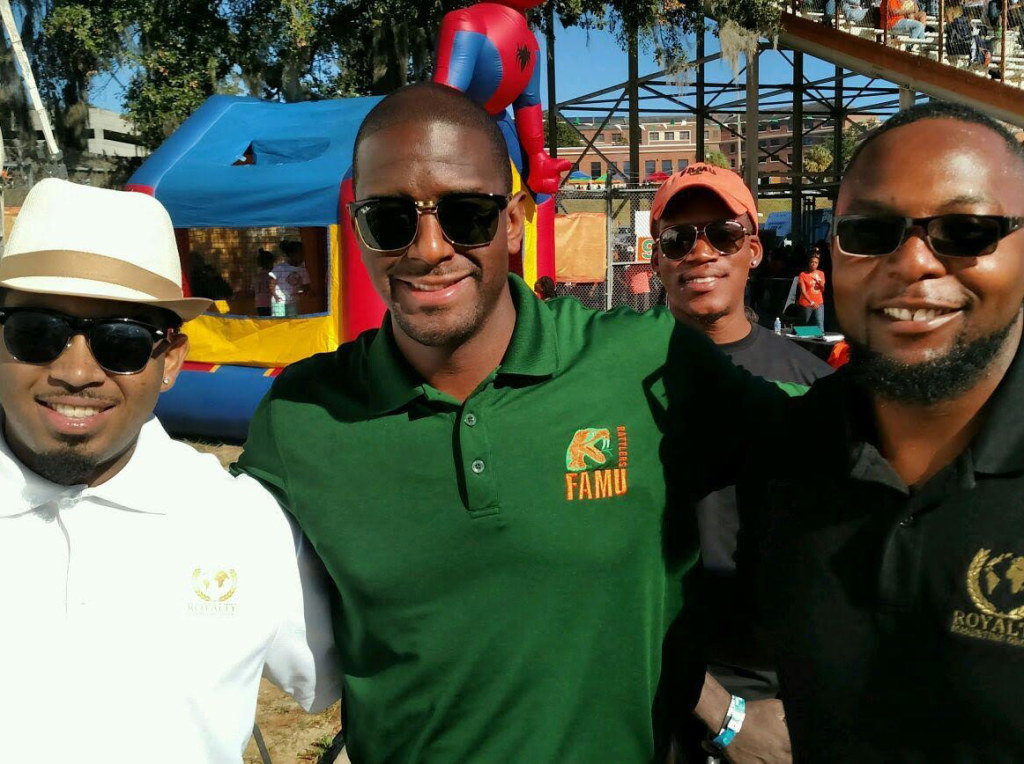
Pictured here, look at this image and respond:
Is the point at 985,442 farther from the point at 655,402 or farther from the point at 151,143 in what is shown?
the point at 151,143

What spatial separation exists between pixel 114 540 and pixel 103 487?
0.11 meters

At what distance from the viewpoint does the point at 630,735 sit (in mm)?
1831

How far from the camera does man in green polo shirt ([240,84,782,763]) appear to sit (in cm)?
179

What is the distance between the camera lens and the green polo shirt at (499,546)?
1.79m

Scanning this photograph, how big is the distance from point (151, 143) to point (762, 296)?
1159 cm

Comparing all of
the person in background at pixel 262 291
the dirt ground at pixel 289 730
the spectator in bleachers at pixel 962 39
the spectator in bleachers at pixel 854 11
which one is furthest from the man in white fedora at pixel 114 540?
the spectator in bleachers at pixel 854 11

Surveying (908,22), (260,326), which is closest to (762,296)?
(908,22)

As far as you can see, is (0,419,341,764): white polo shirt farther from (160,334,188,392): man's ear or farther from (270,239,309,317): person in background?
(270,239,309,317): person in background

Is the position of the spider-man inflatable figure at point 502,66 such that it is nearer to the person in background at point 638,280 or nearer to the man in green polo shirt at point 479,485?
the person in background at point 638,280

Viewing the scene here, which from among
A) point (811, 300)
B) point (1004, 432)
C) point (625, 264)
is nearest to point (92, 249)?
point (1004, 432)

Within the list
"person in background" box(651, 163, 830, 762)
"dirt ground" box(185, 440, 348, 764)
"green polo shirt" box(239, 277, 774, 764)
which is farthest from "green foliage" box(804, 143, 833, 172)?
"green polo shirt" box(239, 277, 774, 764)

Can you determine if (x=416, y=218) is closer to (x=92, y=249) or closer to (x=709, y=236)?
(x=92, y=249)

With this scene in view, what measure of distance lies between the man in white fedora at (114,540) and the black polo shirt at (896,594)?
1008 millimetres

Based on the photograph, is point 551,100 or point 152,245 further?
point 551,100
